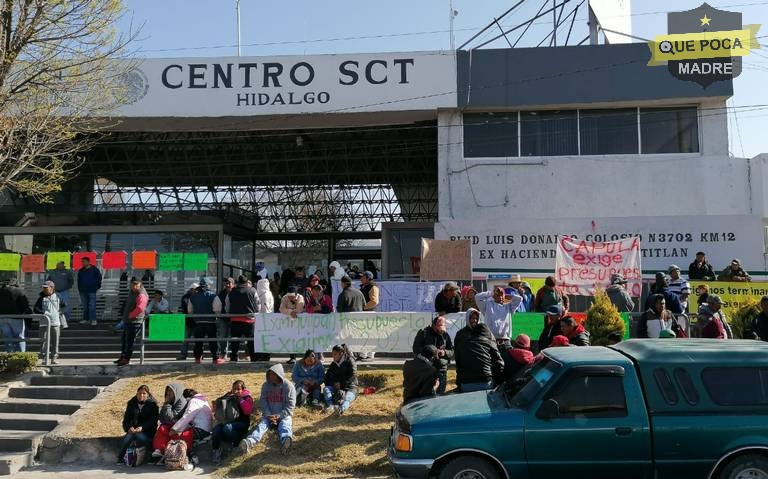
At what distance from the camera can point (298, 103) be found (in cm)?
1777

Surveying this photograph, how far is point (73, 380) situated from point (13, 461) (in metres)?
3.24

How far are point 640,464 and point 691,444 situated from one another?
0.51m

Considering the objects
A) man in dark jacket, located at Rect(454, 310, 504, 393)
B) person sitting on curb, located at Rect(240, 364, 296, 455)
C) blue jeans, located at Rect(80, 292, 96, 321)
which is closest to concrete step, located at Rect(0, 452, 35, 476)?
person sitting on curb, located at Rect(240, 364, 296, 455)

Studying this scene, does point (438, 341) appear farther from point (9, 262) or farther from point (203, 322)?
point (9, 262)

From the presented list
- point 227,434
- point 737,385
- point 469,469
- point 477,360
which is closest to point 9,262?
point 227,434

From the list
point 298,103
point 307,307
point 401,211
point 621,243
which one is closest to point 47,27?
point 307,307

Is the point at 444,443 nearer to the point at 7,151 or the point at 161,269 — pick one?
the point at 7,151

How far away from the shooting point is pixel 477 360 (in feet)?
29.7

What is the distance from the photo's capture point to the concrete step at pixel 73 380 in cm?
1237

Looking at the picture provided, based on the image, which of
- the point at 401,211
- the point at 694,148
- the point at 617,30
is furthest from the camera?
the point at 401,211

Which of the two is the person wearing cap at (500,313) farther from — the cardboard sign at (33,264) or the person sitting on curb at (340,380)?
the cardboard sign at (33,264)

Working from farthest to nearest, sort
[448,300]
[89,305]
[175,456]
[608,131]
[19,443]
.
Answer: [608,131], [89,305], [448,300], [19,443], [175,456]

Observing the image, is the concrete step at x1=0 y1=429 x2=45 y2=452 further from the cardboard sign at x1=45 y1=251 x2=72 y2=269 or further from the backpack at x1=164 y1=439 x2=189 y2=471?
the cardboard sign at x1=45 y1=251 x2=72 y2=269

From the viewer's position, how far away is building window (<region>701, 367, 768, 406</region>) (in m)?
6.46
